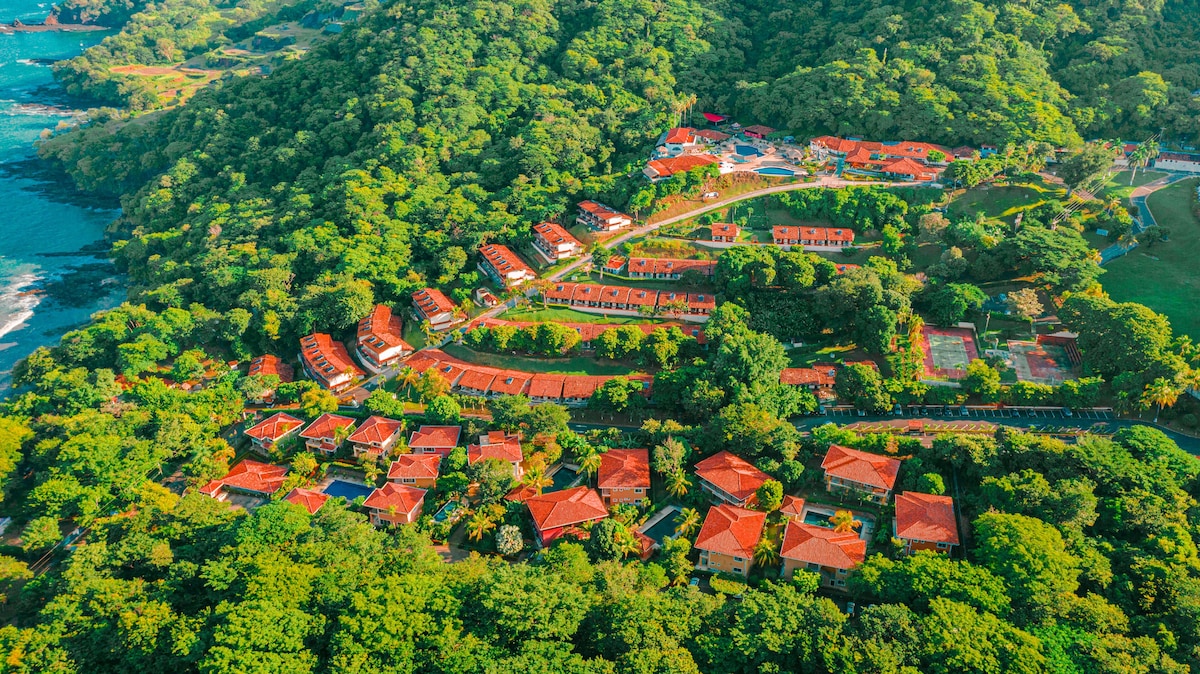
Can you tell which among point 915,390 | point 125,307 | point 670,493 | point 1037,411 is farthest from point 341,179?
point 1037,411

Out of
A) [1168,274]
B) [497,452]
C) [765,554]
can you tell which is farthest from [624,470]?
[1168,274]

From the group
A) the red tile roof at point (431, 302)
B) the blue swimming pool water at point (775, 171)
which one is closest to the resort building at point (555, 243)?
the red tile roof at point (431, 302)

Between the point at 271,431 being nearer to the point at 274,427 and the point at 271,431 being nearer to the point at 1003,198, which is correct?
the point at 274,427

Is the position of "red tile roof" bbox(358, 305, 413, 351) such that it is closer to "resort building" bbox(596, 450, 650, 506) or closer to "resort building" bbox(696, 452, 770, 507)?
"resort building" bbox(596, 450, 650, 506)

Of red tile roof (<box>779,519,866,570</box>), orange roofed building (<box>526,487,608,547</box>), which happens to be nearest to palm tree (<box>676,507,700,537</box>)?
orange roofed building (<box>526,487,608,547</box>)

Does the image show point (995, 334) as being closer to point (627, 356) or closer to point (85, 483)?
point (627, 356)

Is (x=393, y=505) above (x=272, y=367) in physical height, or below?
above
